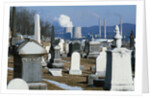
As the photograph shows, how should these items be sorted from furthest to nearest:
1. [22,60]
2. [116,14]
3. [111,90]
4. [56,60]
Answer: [56,60] → [116,14] → [111,90] → [22,60]

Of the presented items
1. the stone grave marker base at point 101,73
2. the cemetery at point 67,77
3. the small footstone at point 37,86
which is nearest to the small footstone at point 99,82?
the cemetery at point 67,77

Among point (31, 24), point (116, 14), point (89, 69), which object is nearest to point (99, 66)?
point (89, 69)

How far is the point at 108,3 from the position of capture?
7602 mm

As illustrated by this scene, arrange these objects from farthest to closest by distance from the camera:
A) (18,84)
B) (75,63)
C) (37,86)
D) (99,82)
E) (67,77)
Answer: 1. (75,63)
2. (67,77)
3. (99,82)
4. (37,86)
5. (18,84)

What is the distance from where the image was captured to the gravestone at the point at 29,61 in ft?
21.4

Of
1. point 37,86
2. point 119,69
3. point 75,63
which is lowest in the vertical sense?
point 37,86

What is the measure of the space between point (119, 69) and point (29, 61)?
2342mm

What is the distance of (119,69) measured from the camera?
7113mm

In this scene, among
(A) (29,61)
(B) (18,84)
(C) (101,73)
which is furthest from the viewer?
(C) (101,73)

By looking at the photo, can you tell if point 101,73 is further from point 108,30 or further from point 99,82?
point 108,30

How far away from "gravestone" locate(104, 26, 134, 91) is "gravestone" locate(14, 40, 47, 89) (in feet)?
6.03

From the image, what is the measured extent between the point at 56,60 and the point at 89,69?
1.98m

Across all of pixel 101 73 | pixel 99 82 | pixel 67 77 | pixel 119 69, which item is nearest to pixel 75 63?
pixel 67 77

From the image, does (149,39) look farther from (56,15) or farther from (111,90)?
(56,15)
